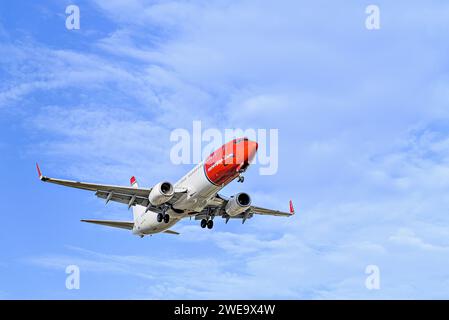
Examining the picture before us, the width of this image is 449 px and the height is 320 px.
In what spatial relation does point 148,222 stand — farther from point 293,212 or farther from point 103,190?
point 293,212

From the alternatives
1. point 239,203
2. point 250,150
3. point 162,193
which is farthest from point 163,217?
point 250,150

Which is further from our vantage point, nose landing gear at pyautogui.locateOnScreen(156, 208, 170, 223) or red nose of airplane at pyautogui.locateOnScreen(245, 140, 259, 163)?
nose landing gear at pyautogui.locateOnScreen(156, 208, 170, 223)

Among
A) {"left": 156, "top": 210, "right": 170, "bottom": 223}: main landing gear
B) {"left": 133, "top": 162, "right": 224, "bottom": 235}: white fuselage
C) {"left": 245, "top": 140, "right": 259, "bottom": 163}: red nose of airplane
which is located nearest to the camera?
{"left": 245, "top": 140, "right": 259, "bottom": 163}: red nose of airplane

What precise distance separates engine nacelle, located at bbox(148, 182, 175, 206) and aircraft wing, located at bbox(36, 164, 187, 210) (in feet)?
2.23

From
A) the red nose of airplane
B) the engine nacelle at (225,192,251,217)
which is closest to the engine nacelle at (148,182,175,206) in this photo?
the engine nacelle at (225,192,251,217)

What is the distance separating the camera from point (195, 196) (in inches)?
2386

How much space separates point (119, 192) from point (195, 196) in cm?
828

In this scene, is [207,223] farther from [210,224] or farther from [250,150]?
[250,150]

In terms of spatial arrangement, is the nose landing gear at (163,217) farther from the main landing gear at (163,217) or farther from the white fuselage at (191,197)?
the white fuselage at (191,197)

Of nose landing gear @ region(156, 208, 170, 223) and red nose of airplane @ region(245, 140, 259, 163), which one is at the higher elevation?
red nose of airplane @ region(245, 140, 259, 163)

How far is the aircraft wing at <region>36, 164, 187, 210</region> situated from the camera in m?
61.3

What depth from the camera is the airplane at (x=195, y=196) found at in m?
56.6

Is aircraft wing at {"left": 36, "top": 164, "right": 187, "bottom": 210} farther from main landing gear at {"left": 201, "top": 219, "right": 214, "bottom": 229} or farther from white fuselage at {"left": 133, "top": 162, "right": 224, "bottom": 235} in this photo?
main landing gear at {"left": 201, "top": 219, "right": 214, "bottom": 229}
